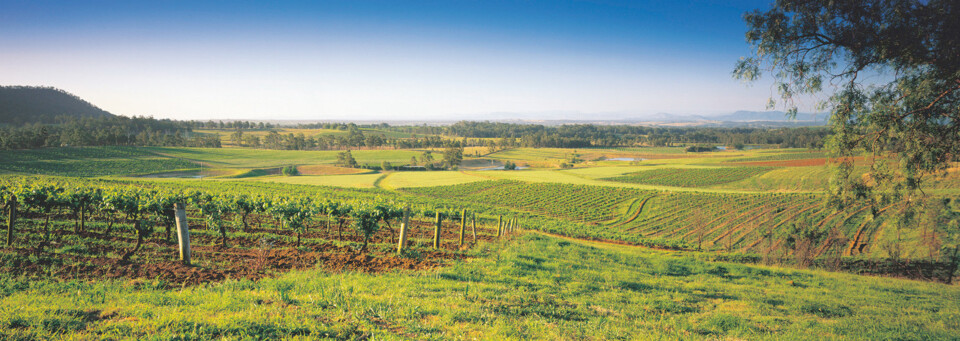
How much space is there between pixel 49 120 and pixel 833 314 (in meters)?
267

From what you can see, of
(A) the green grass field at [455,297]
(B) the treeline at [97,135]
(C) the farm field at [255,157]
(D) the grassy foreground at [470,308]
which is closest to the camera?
(D) the grassy foreground at [470,308]

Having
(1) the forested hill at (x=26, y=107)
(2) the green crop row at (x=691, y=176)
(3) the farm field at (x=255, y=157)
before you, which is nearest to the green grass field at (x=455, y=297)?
(2) the green crop row at (x=691, y=176)

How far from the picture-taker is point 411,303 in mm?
6305

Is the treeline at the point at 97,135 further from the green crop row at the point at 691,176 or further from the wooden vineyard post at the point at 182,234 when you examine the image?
the green crop row at the point at 691,176

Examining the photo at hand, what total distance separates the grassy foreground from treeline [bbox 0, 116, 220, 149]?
139307mm

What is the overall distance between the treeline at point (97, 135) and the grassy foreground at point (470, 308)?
457ft

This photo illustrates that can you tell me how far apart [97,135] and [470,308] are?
555 feet

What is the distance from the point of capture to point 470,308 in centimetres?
632

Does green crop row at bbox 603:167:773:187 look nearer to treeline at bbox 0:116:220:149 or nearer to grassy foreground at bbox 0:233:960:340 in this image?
grassy foreground at bbox 0:233:960:340

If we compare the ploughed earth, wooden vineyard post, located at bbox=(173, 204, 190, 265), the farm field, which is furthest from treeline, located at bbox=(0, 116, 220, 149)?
wooden vineyard post, located at bbox=(173, 204, 190, 265)

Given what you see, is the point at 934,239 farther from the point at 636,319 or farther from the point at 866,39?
the point at 636,319

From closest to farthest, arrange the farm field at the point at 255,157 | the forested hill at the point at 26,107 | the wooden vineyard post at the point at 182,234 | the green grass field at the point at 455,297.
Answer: the green grass field at the point at 455,297 → the wooden vineyard post at the point at 182,234 → the farm field at the point at 255,157 → the forested hill at the point at 26,107

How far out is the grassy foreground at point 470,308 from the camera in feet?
16.2

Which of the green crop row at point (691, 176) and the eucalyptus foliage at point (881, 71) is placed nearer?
the eucalyptus foliage at point (881, 71)
